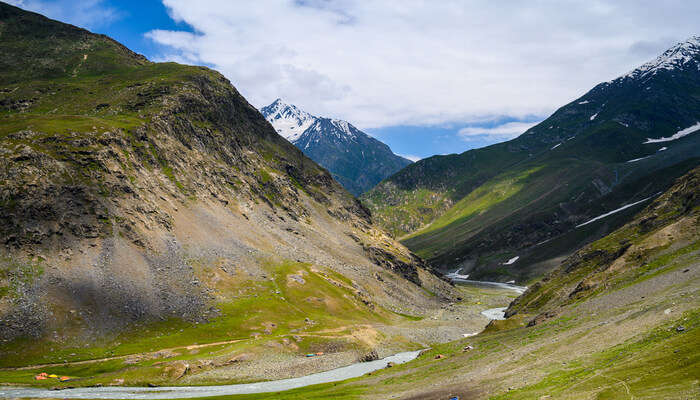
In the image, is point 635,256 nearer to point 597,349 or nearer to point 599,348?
point 599,348

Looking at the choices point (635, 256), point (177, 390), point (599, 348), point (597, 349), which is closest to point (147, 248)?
point (177, 390)

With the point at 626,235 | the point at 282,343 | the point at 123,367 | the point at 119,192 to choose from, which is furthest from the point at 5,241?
the point at 626,235

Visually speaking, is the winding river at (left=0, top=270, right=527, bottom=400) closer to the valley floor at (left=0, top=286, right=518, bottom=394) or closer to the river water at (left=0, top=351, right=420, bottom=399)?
the river water at (left=0, top=351, right=420, bottom=399)

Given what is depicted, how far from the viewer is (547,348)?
5806 cm

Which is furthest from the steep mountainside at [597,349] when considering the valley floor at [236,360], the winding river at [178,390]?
the valley floor at [236,360]

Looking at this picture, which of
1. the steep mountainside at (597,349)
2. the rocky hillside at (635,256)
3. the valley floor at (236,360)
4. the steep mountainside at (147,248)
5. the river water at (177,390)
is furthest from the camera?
the steep mountainside at (147,248)

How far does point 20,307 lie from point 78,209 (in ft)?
108

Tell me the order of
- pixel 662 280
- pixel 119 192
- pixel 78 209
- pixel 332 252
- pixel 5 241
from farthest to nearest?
1. pixel 332 252
2. pixel 119 192
3. pixel 78 209
4. pixel 5 241
5. pixel 662 280

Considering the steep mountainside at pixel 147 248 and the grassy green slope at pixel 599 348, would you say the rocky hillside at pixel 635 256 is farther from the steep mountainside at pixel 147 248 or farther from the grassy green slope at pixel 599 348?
the steep mountainside at pixel 147 248

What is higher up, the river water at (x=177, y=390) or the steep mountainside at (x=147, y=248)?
the steep mountainside at (x=147, y=248)

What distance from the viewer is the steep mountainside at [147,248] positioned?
9162cm

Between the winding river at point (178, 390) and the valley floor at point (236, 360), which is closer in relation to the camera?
the winding river at point (178, 390)

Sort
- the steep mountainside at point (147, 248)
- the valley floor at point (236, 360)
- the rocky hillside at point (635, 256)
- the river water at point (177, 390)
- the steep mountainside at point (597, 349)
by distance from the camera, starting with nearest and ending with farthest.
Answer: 1. the steep mountainside at point (597, 349)
2. the river water at point (177, 390)
3. the valley floor at point (236, 360)
4. the rocky hillside at point (635, 256)
5. the steep mountainside at point (147, 248)

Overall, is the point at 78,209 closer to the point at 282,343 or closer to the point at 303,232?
the point at 282,343
